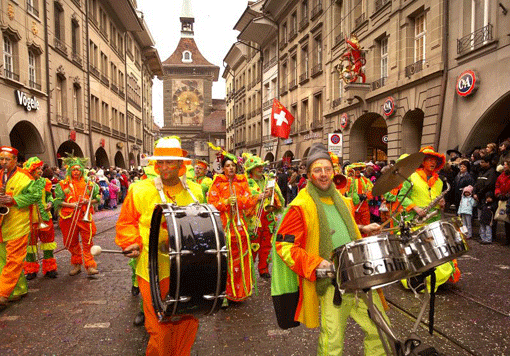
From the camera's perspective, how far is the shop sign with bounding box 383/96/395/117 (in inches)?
647

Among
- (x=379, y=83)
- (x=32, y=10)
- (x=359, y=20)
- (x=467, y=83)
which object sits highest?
(x=32, y=10)

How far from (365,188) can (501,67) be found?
5.29 m

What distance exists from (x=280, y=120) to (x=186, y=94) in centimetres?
5633

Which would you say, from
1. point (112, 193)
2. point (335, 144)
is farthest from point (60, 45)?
point (335, 144)

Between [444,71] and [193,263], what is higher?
[444,71]

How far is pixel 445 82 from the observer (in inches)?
533

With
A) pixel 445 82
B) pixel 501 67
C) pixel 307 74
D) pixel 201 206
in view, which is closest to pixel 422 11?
pixel 445 82

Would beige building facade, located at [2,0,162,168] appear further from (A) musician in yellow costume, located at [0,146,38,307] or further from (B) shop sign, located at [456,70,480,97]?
(B) shop sign, located at [456,70,480,97]

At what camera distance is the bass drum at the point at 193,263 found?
274 centimetres

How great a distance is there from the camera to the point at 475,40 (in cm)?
1220

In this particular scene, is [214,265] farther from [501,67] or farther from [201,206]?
[501,67]

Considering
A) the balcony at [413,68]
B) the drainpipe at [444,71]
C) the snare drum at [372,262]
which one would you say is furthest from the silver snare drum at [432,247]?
the balcony at [413,68]

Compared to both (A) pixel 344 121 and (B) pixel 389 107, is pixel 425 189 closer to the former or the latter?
(B) pixel 389 107

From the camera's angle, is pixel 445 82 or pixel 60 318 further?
pixel 445 82
